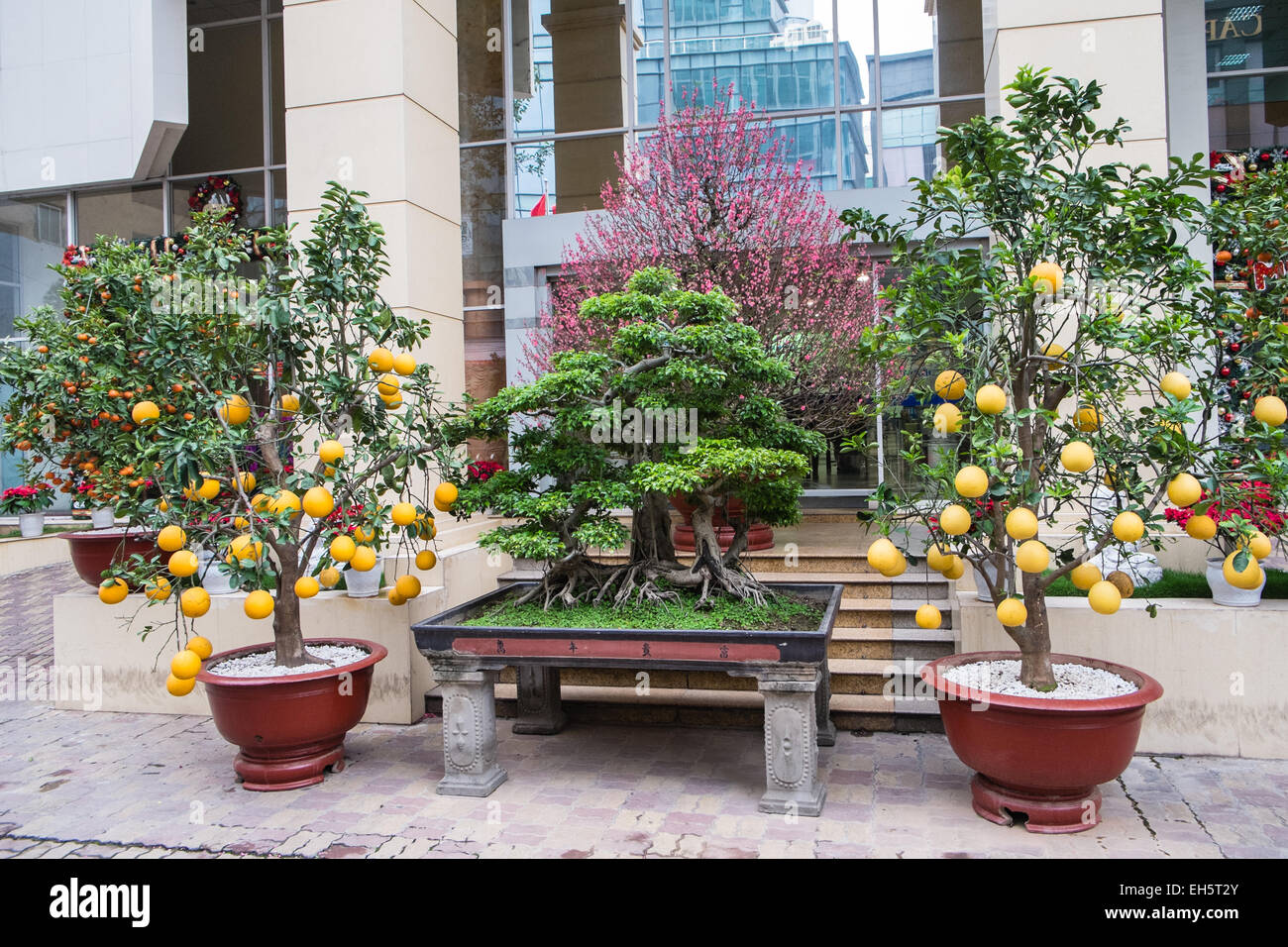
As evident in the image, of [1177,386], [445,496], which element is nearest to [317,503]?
[445,496]

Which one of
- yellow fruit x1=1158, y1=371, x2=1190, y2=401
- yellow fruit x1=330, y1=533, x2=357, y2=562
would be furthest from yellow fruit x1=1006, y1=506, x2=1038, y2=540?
yellow fruit x1=330, y1=533, x2=357, y2=562

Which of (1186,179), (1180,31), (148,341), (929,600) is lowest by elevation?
(929,600)

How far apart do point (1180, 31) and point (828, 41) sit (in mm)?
3184

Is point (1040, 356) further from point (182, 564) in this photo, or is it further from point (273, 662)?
point (273, 662)

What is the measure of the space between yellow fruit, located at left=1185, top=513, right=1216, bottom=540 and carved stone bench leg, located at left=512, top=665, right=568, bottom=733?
340 cm

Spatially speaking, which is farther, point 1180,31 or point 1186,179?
point 1180,31

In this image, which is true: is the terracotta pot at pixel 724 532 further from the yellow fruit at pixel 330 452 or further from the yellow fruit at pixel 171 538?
the yellow fruit at pixel 171 538

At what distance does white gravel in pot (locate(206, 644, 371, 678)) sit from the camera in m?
4.68

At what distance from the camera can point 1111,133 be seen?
3.85 metres

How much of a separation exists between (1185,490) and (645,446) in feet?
7.97

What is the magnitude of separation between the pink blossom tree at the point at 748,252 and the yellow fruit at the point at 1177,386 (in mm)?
3303
